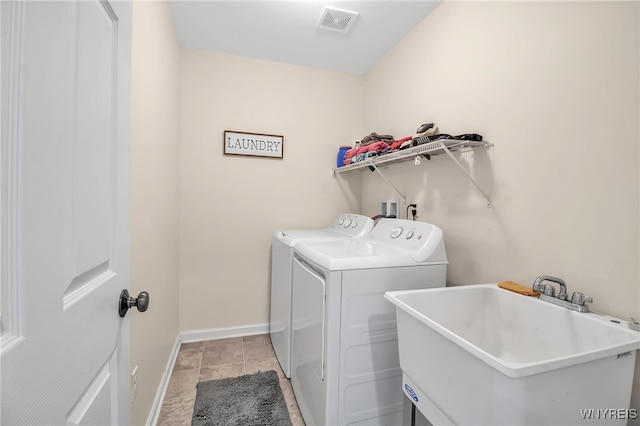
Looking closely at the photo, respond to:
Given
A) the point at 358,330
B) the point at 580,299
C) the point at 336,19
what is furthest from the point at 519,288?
the point at 336,19

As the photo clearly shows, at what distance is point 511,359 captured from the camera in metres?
1.11

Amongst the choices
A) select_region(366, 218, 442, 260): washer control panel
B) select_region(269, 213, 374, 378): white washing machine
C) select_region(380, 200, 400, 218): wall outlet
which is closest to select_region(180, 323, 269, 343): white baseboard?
select_region(269, 213, 374, 378): white washing machine

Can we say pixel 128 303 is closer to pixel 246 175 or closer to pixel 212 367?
pixel 212 367

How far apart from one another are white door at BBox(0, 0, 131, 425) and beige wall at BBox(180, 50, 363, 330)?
1.75 metres

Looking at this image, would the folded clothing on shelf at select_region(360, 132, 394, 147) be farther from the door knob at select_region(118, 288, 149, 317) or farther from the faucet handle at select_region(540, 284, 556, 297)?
the door knob at select_region(118, 288, 149, 317)

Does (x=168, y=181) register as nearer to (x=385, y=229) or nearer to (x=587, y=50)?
(x=385, y=229)

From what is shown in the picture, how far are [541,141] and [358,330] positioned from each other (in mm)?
1160

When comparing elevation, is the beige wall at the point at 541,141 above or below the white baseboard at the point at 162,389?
above

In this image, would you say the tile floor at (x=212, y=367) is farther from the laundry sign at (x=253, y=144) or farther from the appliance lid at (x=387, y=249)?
the laundry sign at (x=253, y=144)

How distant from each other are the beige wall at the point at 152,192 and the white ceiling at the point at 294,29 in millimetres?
235

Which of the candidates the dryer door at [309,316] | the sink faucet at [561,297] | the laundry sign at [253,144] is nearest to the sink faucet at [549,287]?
the sink faucet at [561,297]

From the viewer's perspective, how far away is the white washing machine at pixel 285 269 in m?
1.90

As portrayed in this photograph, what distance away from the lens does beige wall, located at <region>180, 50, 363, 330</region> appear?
2.38 m

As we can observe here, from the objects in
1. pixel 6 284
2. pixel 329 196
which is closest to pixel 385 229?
pixel 329 196
